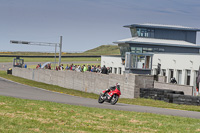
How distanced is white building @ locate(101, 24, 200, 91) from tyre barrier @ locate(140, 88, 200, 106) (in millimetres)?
9866

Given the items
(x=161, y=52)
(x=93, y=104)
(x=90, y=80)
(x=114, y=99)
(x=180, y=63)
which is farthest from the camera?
(x=161, y=52)

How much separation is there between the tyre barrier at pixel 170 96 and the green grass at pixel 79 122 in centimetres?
1067

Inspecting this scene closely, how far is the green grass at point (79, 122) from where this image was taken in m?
10.3

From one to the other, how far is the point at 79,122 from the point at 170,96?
15.4m

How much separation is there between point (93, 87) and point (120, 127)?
3126 centimetres

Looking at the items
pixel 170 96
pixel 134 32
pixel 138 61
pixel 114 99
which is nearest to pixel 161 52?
pixel 138 61

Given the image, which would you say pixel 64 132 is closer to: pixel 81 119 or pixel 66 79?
pixel 81 119

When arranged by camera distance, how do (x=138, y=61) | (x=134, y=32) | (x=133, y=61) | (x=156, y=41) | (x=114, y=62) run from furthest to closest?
1. (x=134, y=32)
2. (x=156, y=41)
3. (x=114, y=62)
4. (x=138, y=61)
5. (x=133, y=61)

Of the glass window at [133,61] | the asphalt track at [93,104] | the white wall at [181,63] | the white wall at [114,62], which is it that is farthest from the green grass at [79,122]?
the white wall at [114,62]

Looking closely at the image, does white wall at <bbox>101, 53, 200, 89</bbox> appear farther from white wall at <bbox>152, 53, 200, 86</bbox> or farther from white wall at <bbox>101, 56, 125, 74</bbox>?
white wall at <bbox>101, 56, 125, 74</bbox>

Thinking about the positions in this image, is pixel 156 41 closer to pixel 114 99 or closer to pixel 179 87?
pixel 179 87

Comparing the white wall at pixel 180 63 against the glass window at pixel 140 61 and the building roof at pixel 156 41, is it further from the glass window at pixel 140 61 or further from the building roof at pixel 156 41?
the building roof at pixel 156 41

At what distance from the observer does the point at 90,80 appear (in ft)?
143

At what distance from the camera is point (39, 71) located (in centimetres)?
6059
